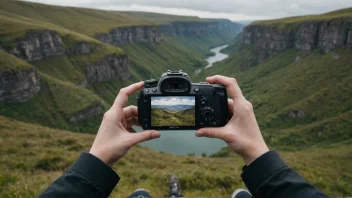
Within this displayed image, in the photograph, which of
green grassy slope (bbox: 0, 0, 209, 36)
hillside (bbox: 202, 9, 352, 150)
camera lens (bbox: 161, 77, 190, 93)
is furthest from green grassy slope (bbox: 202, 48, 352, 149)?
green grassy slope (bbox: 0, 0, 209, 36)

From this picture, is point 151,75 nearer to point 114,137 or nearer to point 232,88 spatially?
point 232,88

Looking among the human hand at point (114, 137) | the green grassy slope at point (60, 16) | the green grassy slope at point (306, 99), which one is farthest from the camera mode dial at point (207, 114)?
the green grassy slope at point (60, 16)

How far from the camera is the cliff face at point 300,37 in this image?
102 m

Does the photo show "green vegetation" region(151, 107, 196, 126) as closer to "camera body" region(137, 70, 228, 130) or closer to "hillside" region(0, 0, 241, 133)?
"camera body" region(137, 70, 228, 130)

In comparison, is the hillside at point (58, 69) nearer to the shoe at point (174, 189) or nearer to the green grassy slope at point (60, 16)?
the green grassy slope at point (60, 16)

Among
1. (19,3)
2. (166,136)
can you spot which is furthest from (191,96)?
(19,3)

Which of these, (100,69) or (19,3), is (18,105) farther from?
(19,3)

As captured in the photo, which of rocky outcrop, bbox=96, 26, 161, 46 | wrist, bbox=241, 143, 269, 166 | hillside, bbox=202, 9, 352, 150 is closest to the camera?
wrist, bbox=241, 143, 269, 166

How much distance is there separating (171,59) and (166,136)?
127703 mm

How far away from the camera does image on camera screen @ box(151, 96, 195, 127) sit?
4367 mm

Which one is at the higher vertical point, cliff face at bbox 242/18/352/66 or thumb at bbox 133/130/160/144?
thumb at bbox 133/130/160/144

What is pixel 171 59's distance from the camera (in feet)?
643

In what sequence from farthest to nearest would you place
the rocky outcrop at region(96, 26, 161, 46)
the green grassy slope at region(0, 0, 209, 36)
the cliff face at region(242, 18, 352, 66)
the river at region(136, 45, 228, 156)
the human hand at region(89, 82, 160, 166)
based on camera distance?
the rocky outcrop at region(96, 26, 161, 46) < the green grassy slope at region(0, 0, 209, 36) < the cliff face at region(242, 18, 352, 66) < the river at region(136, 45, 228, 156) < the human hand at region(89, 82, 160, 166)

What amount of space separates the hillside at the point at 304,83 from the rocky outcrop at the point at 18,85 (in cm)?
6741
